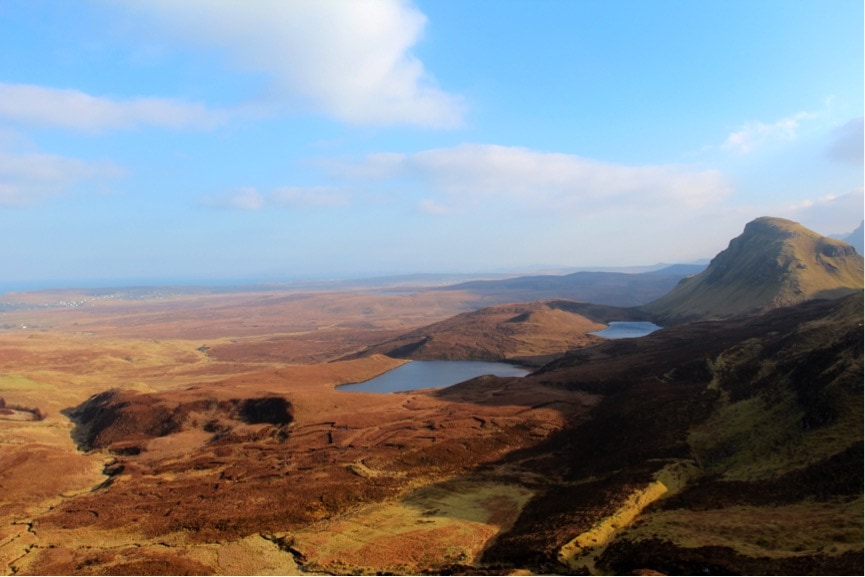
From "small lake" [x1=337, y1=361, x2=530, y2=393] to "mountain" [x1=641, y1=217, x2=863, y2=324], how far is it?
6465 cm

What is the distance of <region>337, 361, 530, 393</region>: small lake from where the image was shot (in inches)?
3561

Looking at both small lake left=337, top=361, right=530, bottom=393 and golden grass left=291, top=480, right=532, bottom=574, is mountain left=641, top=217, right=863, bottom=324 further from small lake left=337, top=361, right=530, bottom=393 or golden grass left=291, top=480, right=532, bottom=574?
golden grass left=291, top=480, right=532, bottom=574

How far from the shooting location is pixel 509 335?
128m

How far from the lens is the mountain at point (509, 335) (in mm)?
117438

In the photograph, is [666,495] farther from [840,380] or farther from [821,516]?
[840,380]

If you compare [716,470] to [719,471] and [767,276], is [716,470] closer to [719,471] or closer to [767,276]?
[719,471]

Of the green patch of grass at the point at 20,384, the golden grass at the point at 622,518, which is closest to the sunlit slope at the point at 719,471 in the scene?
the golden grass at the point at 622,518

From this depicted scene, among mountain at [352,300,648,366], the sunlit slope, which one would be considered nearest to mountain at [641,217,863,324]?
mountain at [352,300,648,366]

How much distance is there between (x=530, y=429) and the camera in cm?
4928

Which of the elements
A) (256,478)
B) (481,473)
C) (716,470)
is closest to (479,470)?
(481,473)

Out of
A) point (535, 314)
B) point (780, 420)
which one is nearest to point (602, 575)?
point (780, 420)

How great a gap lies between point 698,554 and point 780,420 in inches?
752

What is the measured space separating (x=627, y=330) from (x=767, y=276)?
41302 millimetres

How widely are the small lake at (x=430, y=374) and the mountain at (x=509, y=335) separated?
17.8 feet
